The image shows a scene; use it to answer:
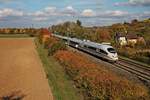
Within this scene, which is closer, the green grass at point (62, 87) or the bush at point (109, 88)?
the bush at point (109, 88)

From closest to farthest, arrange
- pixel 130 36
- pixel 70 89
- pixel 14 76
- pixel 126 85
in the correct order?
pixel 126 85 → pixel 70 89 → pixel 14 76 → pixel 130 36

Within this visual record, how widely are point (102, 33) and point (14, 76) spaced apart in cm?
6075

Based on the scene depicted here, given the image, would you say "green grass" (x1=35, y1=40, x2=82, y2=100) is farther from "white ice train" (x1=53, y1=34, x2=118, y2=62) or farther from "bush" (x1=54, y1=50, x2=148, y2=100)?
"white ice train" (x1=53, y1=34, x2=118, y2=62)

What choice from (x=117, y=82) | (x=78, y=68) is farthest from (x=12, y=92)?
(x=117, y=82)

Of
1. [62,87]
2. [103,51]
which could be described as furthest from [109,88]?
[103,51]

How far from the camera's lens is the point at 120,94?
51.5 ft

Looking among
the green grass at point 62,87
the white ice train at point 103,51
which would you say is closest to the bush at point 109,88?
the green grass at point 62,87

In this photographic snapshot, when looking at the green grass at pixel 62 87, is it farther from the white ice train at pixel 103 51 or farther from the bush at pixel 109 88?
the white ice train at pixel 103 51

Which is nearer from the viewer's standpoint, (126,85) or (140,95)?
(140,95)

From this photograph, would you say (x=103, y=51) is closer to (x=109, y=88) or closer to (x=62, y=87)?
(x=62, y=87)

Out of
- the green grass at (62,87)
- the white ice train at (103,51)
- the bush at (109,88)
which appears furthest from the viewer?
the white ice train at (103,51)

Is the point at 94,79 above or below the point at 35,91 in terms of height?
above

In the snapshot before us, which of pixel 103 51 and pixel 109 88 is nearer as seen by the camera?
pixel 109 88

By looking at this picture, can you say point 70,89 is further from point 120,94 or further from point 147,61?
point 147,61
